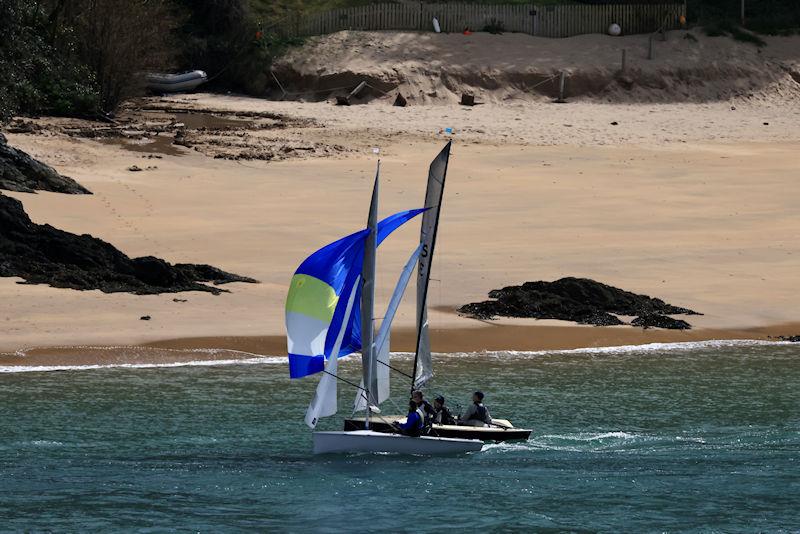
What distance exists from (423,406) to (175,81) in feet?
142

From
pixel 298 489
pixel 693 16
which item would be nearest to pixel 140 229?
pixel 298 489

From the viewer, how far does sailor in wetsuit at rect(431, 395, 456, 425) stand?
27953 mm

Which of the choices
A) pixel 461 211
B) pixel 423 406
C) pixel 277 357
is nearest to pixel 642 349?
pixel 277 357

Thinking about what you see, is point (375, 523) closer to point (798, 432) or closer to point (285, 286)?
point (798, 432)

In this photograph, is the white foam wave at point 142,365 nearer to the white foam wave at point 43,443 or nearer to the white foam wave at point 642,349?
the white foam wave at point 642,349

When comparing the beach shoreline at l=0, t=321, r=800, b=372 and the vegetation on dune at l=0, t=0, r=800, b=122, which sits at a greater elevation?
the vegetation on dune at l=0, t=0, r=800, b=122

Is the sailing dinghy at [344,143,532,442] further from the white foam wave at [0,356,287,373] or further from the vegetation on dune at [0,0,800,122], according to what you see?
the vegetation on dune at [0,0,800,122]

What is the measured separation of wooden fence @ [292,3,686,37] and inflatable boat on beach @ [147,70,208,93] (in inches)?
206

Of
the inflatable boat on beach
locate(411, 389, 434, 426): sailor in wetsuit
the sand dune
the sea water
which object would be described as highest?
the sand dune

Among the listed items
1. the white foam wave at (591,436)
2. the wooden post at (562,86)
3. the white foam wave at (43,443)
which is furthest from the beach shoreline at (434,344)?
the wooden post at (562,86)

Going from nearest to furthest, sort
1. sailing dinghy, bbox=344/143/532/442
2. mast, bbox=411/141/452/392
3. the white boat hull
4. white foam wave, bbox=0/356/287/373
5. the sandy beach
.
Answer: the white boat hull
sailing dinghy, bbox=344/143/532/442
mast, bbox=411/141/452/392
white foam wave, bbox=0/356/287/373
the sandy beach

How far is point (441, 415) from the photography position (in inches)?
1107

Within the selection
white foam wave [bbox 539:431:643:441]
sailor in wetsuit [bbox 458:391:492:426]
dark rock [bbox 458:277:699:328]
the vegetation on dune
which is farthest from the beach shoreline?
the vegetation on dune

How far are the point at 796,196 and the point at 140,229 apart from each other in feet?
72.6
